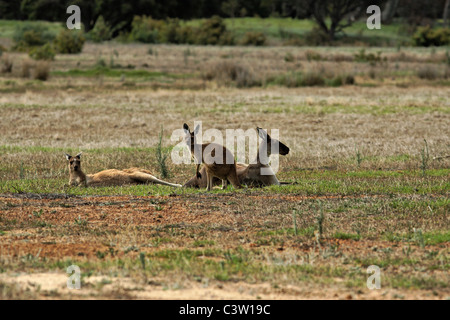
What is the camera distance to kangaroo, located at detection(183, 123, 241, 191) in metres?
11.7

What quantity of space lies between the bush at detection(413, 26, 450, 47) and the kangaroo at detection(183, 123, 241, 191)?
5690cm

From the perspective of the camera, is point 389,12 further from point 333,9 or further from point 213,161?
point 213,161

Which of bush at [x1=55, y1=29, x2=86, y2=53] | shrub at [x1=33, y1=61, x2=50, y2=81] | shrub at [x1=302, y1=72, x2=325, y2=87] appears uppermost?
bush at [x1=55, y1=29, x2=86, y2=53]

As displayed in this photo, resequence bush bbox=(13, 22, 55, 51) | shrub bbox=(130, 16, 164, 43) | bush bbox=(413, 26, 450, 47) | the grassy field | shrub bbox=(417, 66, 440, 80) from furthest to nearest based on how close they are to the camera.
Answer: bush bbox=(413, 26, 450, 47) < shrub bbox=(130, 16, 164, 43) < bush bbox=(13, 22, 55, 51) < shrub bbox=(417, 66, 440, 80) < the grassy field

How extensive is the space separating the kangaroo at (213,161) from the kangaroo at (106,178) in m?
1.05

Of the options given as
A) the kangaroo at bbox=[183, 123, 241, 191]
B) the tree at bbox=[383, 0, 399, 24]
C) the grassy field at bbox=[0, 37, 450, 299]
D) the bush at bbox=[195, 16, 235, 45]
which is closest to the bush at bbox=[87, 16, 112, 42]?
the bush at bbox=[195, 16, 235, 45]

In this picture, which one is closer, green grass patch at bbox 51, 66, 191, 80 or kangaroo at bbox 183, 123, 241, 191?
kangaroo at bbox 183, 123, 241, 191

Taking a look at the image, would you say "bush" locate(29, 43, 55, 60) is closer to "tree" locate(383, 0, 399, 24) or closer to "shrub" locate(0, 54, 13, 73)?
"shrub" locate(0, 54, 13, 73)

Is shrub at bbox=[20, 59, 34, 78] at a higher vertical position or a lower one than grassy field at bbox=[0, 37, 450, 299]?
higher

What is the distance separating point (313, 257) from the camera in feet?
25.2

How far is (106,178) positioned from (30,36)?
4364 cm

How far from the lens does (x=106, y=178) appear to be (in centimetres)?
1289

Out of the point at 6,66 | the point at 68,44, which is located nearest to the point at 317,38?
the point at 68,44

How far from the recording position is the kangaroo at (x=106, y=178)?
1273cm
